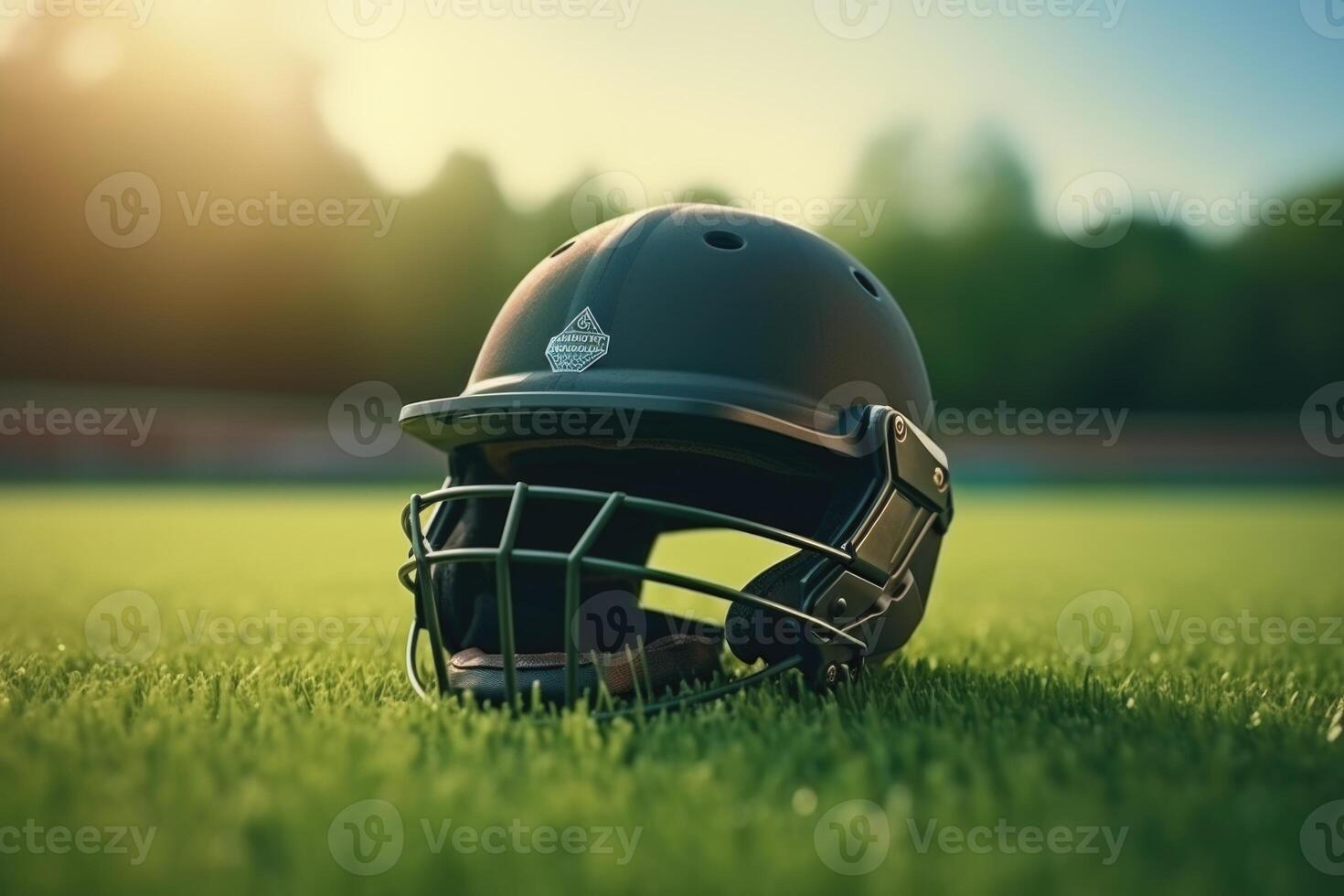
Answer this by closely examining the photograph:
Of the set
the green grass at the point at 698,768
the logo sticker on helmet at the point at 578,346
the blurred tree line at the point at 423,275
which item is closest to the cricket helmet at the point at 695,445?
the logo sticker on helmet at the point at 578,346

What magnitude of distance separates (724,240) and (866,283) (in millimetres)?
359

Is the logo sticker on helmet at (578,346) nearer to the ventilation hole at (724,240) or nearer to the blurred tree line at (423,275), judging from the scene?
the ventilation hole at (724,240)

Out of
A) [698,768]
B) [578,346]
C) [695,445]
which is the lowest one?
[698,768]

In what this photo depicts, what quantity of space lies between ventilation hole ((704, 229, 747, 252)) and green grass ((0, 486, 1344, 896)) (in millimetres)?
877

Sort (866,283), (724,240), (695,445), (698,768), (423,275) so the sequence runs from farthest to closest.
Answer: (423,275), (866,283), (724,240), (695,445), (698,768)

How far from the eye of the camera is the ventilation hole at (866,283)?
7.53 ft

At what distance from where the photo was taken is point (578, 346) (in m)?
2.02

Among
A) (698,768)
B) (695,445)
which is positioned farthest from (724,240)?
(698,768)

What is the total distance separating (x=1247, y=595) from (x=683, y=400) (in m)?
4.70

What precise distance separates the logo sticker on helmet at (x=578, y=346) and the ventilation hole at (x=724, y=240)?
32 cm

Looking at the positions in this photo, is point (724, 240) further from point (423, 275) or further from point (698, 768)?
point (423, 275)

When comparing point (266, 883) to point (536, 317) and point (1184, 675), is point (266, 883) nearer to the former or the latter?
point (536, 317)

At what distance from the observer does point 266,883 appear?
3.73 ft

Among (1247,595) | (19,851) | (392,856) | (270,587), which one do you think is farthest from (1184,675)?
(270,587)
